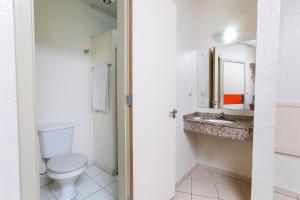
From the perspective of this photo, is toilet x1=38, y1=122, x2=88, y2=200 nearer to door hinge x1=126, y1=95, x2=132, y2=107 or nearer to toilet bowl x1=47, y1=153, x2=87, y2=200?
toilet bowl x1=47, y1=153, x2=87, y2=200

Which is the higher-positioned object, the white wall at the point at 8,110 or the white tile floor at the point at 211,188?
the white wall at the point at 8,110

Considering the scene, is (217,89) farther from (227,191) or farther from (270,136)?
(227,191)

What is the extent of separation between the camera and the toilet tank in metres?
1.80

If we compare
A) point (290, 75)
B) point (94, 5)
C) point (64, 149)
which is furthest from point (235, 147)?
point (94, 5)

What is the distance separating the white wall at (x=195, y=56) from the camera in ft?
6.62

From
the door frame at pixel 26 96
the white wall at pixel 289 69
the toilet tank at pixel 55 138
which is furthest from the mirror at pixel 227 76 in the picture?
the door frame at pixel 26 96

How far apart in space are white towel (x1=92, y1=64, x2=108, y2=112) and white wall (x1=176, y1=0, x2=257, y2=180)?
1022 mm

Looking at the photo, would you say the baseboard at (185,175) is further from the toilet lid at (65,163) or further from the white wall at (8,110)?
the white wall at (8,110)

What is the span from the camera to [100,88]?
2.24m

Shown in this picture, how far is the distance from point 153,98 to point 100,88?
112 centimetres

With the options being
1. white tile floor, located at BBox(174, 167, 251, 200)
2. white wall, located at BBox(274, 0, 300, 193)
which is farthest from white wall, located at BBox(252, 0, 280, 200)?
white wall, located at BBox(274, 0, 300, 193)

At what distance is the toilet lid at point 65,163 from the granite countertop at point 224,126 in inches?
54.3

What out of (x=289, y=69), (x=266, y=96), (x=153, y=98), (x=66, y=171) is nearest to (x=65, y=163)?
(x=66, y=171)

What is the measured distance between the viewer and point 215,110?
2301mm
